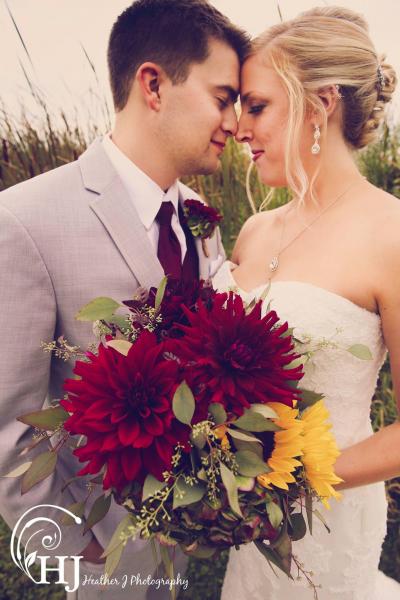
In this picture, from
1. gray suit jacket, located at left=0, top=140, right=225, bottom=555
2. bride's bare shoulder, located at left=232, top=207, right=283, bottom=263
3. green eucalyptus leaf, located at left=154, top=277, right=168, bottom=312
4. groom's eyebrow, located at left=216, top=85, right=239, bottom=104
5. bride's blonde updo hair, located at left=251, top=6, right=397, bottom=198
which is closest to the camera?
green eucalyptus leaf, located at left=154, top=277, right=168, bottom=312

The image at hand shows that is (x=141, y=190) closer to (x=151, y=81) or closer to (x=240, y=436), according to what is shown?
(x=151, y=81)

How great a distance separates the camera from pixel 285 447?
1052mm

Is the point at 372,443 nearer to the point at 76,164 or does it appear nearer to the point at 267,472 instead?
the point at 267,472

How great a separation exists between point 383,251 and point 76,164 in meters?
1.22

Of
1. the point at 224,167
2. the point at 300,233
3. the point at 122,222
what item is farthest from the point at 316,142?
the point at 224,167

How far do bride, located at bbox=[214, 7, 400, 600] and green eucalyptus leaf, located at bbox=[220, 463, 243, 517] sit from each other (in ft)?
2.55

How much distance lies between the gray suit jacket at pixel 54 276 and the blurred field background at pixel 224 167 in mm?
1807

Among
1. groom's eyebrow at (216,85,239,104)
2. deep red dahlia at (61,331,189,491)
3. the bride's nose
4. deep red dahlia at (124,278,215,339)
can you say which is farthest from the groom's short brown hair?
deep red dahlia at (61,331,189,491)

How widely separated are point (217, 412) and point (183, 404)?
0.09 m

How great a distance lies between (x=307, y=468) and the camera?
1.08 meters

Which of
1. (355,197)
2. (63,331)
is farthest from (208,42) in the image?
(63,331)

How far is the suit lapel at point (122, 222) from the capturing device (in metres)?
1.67

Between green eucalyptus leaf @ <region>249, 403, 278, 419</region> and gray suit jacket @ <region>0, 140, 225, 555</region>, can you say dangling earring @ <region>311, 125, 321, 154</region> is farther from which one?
green eucalyptus leaf @ <region>249, 403, 278, 419</region>

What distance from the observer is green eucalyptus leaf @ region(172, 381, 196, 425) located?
35.7 inches
